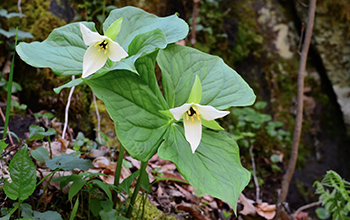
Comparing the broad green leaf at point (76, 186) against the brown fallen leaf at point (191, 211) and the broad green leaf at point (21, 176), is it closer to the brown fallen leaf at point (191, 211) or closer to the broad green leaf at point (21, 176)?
the broad green leaf at point (21, 176)

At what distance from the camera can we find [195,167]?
0.93 m

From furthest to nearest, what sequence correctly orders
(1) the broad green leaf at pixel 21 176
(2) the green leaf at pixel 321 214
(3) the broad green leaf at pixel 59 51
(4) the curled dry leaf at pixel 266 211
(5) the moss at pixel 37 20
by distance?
(2) the green leaf at pixel 321 214
(5) the moss at pixel 37 20
(4) the curled dry leaf at pixel 266 211
(3) the broad green leaf at pixel 59 51
(1) the broad green leaf at pixel 21 176

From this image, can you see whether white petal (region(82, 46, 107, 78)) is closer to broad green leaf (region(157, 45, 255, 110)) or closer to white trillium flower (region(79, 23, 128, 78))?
white trillium flower (region(79, 23, 128, 78))

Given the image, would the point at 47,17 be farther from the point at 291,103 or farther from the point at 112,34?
the point at 291,103

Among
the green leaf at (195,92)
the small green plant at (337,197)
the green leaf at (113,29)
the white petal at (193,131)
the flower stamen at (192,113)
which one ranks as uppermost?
the green leaf at (113,29)

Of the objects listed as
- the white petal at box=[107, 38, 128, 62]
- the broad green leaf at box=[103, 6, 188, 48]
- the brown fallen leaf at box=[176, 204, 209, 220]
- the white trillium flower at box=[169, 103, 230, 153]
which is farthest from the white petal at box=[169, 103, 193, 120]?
the brown fallen leaf at box=[176, 204, 209, 220]

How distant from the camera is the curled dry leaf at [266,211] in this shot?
198cm

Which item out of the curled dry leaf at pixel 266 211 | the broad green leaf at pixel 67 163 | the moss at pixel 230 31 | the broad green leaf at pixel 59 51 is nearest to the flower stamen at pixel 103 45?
the broad green leaf at pixel 59 51

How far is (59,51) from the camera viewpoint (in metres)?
1.04

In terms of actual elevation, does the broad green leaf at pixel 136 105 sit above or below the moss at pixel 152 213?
above

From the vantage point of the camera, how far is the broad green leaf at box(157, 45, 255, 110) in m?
1.09

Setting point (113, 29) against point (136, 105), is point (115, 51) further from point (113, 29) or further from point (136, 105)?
point (136, 105)

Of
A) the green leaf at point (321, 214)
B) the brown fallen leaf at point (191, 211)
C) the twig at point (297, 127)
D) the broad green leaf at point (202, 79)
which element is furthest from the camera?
the green leaf at point (321, 214)

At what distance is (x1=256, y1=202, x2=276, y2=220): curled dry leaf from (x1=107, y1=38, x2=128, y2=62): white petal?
1.63m
